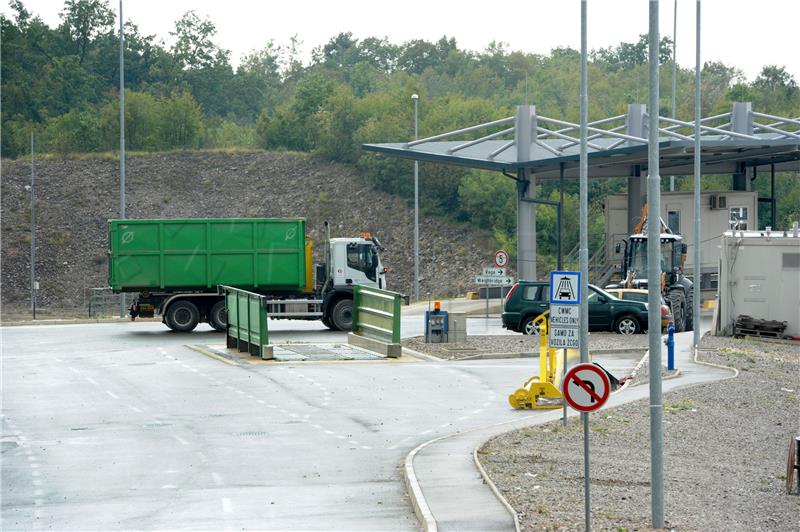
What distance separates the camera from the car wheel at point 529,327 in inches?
1454

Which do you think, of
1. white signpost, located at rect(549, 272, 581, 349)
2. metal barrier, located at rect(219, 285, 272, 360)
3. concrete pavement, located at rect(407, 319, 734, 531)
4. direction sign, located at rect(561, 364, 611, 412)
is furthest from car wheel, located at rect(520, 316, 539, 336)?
direction sign, located at rect(561, 364, 611, 412)

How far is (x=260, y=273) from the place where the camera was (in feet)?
126

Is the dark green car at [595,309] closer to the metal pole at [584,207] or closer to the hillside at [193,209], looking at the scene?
the metal pole at [584,207]

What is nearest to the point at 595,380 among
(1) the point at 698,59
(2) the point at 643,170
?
(1) the point at 698,59

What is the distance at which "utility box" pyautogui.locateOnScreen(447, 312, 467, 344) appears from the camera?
115 ft

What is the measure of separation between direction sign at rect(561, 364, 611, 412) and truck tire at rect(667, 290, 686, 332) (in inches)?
1075

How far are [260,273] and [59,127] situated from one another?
6396 centimetres

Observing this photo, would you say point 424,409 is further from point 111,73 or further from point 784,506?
point 111,73

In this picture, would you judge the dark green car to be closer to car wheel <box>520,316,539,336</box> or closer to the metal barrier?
car wheel <box>520,316,539,336</box>

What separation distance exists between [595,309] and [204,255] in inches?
463

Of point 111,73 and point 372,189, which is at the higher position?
point 111,73

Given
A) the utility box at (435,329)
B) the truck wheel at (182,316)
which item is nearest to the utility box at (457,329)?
the utility box at (435,329)

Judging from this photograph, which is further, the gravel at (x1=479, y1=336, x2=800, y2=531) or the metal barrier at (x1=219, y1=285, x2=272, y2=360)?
the metal barrier at (x1=219, y1=285, x2=272, y2=360)

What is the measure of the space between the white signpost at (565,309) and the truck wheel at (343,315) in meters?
20.6
